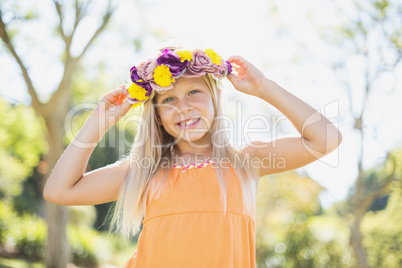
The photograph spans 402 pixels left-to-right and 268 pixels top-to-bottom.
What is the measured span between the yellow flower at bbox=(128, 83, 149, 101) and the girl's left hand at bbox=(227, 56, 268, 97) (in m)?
0.52

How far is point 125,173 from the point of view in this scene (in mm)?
2320

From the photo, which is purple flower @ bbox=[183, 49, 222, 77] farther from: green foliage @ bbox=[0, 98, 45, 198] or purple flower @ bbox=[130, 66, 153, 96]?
green foliage @ bbox=[0, 98, 45, 198]

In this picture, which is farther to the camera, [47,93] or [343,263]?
[47,93]

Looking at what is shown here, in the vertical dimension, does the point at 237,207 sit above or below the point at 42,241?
above

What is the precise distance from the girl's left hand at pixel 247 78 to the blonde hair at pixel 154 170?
0.14 meters

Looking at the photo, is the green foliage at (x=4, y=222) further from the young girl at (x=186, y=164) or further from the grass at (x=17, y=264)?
the young girl at (x=186, y=164)

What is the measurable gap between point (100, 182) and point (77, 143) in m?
0.26

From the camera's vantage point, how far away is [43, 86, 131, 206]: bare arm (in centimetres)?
220

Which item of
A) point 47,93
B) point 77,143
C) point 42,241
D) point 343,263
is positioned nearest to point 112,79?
point 47,93

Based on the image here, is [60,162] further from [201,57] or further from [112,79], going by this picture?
[112,79]

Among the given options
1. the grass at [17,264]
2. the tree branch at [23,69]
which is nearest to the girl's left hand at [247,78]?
the tree branch at [23,69]

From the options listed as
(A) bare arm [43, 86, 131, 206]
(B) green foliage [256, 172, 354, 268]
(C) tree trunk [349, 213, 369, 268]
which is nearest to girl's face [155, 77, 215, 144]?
(A) bare arm [43, 86, 131, 206]

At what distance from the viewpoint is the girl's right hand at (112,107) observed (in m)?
2.36

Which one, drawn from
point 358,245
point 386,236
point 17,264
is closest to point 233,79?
point 358,245
